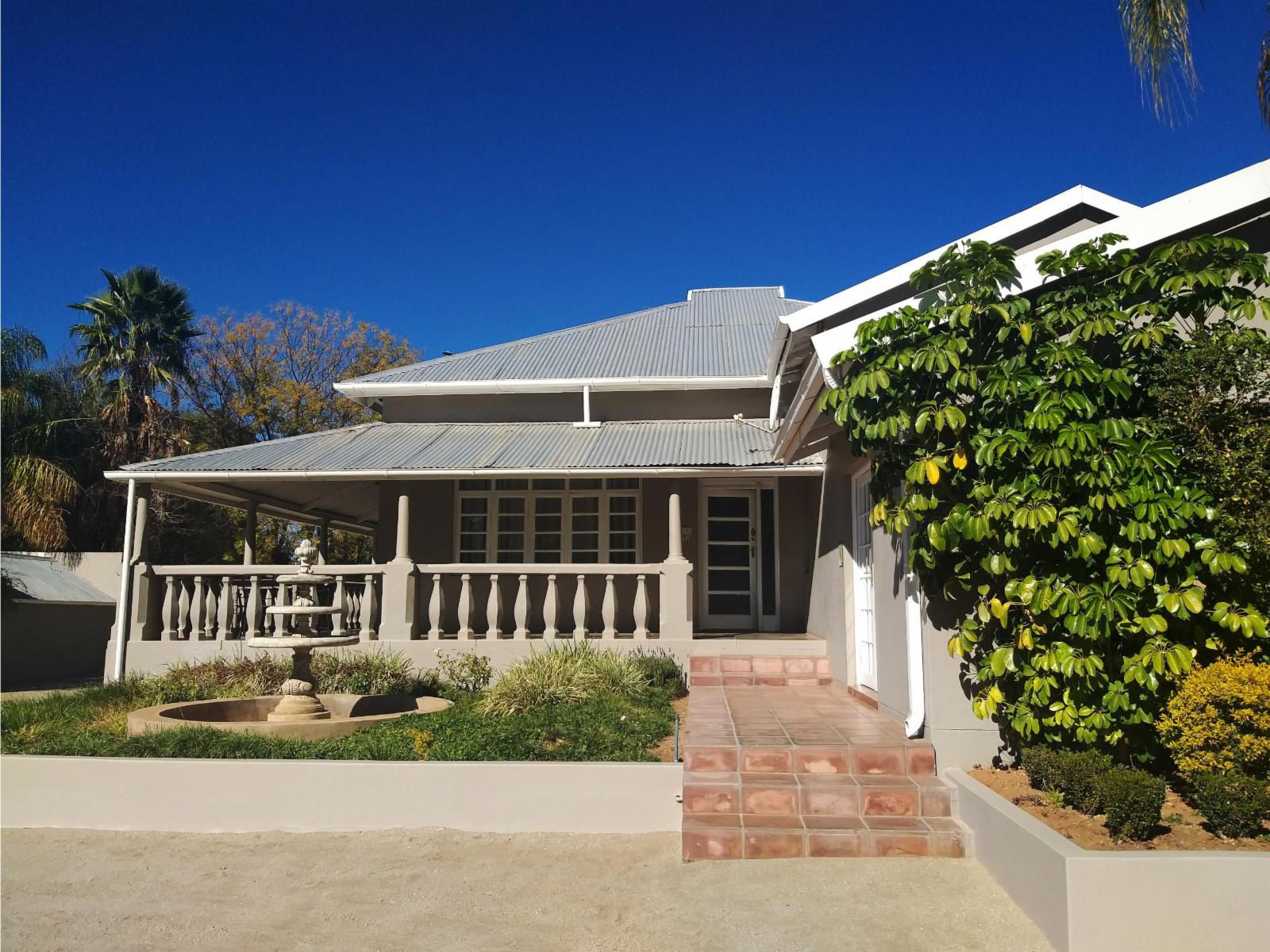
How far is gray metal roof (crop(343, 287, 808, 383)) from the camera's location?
13703 millimetres

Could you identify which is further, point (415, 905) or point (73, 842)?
point (73, 842)

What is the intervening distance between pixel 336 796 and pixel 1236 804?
5.56 meters

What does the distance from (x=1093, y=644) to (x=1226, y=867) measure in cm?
141

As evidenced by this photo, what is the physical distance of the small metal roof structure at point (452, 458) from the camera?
1141cm

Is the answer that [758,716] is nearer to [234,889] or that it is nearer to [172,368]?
[234,889]

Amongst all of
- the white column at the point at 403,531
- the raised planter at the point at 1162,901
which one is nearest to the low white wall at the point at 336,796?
the raised planter at the point at 1162,901

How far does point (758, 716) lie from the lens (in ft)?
25.5

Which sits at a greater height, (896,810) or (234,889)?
(896,810)

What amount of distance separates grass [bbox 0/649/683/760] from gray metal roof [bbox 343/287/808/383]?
15.9 ft

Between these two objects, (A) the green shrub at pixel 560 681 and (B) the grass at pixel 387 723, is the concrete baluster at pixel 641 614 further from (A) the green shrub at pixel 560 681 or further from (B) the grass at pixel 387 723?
(A) the green shrub at pixel 560 681

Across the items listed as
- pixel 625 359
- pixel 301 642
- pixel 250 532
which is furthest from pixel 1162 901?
pixel 250 532

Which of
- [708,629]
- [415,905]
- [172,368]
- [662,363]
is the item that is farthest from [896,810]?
[172,368]

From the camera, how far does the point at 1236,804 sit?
450 centimetres

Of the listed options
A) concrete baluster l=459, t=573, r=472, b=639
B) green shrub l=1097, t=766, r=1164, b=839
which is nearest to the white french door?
green shrub l=1097, t=766, r=1164, b=839
